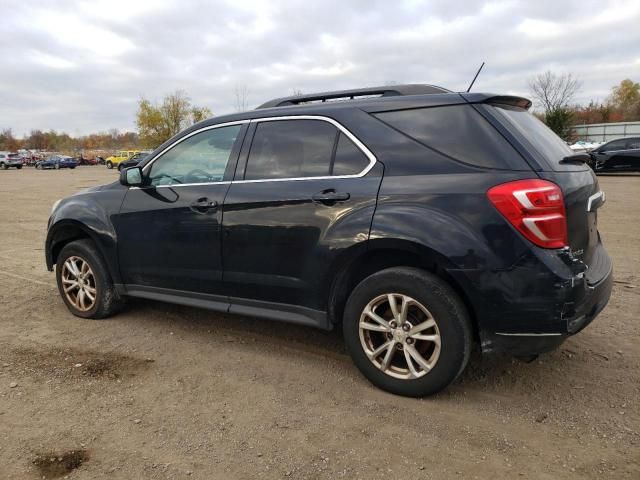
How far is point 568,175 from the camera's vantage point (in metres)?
2.98

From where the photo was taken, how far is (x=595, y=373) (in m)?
3.50

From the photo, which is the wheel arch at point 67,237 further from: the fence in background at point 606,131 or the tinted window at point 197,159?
the fence in background at point 606,131

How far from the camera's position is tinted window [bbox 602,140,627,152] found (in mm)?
20547

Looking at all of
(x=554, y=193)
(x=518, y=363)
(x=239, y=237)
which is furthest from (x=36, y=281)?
(x=554, y=193)

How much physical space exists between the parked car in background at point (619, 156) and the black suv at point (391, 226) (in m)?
19.5

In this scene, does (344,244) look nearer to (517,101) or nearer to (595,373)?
(517,101)

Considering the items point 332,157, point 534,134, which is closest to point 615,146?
point 534,134

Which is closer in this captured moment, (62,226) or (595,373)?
(595,373)

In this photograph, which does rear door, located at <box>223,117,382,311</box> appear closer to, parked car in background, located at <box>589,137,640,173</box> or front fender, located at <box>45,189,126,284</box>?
front fender, located at <box>45,189,126,284</box>

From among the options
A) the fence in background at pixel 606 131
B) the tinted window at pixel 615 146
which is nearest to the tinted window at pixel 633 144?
the tinted window at pixel 615 146

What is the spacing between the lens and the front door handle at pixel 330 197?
3.28 m

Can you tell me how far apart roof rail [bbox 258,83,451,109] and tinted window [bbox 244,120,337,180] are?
0.34m

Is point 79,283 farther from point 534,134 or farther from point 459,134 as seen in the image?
point 534,134

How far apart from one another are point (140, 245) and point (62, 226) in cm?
104
